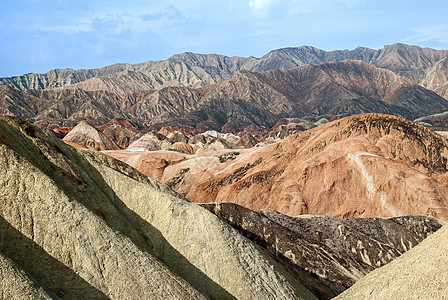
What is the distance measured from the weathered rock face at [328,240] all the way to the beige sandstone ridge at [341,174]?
688 cm

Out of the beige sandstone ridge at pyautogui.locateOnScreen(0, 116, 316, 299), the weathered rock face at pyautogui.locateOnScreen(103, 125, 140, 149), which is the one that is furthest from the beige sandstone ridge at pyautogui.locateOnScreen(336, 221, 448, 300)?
the weathered rock face at pyautogui.locateOnScreen(103, 125, 140, 149)

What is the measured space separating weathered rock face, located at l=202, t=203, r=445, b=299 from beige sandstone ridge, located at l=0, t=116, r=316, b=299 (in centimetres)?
458

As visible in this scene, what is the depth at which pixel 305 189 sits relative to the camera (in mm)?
46812

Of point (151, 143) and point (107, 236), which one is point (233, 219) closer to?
point (107, 236)

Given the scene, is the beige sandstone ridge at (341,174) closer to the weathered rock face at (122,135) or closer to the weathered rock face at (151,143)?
the weathered rock face at (151,143)

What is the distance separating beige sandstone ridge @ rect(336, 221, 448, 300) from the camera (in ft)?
56.5

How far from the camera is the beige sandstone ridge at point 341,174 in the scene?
42.5m

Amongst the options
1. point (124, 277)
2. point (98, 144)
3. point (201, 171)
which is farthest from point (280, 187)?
point (98, 144)

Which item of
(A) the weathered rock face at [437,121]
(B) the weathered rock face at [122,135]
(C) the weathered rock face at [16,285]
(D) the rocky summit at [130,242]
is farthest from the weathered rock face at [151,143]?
(A) the weathered rock face at [437,121]

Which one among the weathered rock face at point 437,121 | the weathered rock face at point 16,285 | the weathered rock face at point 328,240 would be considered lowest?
the weathered rock face at point 437,121

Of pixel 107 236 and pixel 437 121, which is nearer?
pixel 107 236

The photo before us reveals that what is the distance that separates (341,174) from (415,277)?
28.6 metres

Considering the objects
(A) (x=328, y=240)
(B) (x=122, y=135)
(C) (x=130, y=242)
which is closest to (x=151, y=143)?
(B) (x=122, y=135)

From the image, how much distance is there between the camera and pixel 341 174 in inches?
1817
